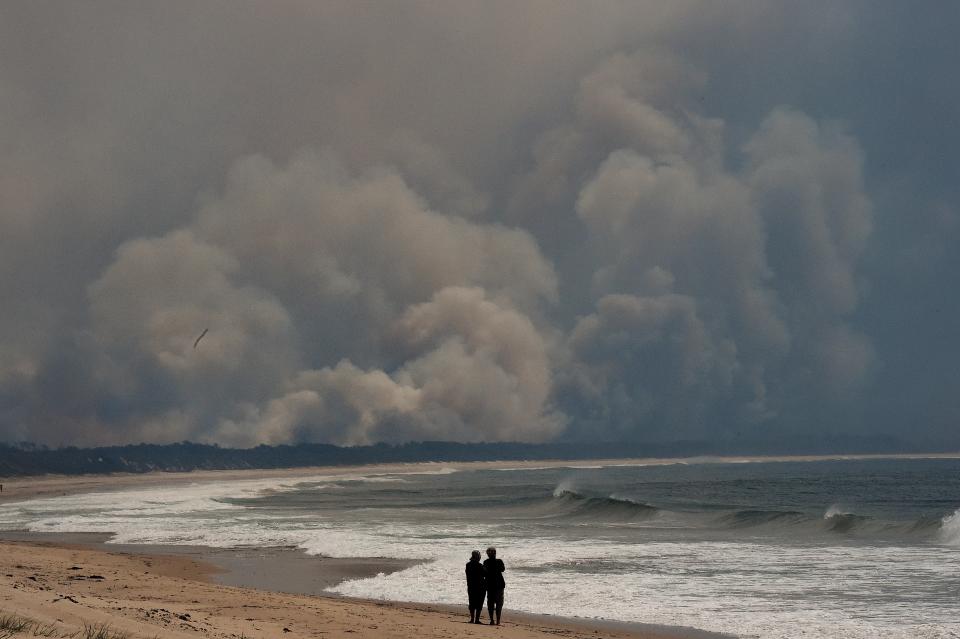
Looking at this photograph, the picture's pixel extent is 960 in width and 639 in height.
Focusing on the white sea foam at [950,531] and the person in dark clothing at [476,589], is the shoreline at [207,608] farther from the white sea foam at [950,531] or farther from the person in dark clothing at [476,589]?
the white sea foam at [950,531]

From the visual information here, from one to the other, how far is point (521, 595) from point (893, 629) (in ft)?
28.5

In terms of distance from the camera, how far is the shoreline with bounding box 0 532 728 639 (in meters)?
16.1

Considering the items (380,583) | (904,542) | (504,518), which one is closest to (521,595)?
(380,583)

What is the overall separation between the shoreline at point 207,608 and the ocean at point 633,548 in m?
1.63

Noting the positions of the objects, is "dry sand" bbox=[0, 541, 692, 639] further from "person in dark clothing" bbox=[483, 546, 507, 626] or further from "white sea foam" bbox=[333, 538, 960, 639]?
"white sea foam" bbox=[333, 538, 960, 639]

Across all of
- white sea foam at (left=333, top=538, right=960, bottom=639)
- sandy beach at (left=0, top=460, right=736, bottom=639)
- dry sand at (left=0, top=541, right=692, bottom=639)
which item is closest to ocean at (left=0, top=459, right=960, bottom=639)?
white sea foam at (left=333, top=538, right=960, bottom=639)

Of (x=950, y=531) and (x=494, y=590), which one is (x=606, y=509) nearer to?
(x=950, y=531)

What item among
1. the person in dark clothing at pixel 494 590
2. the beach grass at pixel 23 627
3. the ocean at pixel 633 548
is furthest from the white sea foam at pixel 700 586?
the beach grass at pixel 23 627

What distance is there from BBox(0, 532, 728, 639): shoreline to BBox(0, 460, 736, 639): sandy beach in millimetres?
24

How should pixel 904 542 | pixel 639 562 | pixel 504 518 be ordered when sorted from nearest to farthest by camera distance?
pixel 639 562 < pixel 904 542 < pixel 504 518

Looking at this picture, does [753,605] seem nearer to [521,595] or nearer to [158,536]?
[521,595]

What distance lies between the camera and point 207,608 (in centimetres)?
2042

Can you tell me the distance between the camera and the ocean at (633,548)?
894 inches

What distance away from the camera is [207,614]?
1906 cm
